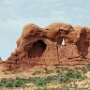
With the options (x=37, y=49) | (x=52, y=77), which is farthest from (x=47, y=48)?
(x=52, y=77)

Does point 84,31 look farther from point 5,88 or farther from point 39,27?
point 5,88

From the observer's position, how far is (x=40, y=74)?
4981 cm

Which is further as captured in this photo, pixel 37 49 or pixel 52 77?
pixel 37 49

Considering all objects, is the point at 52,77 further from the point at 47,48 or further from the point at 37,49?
the point at 37,49

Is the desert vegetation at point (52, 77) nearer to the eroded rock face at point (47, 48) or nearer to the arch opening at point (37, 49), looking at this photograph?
the eroded rock face at point (47, 48)

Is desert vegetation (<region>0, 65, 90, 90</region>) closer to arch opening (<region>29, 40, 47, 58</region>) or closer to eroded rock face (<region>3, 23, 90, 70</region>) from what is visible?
eroded rock face (<region>3, 23, 90, 70</region>)

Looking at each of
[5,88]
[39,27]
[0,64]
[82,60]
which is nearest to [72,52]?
[82,60]

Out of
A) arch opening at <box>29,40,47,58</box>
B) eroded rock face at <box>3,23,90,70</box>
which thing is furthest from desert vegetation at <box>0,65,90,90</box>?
arch opening at <box>29,40,47,58</box>

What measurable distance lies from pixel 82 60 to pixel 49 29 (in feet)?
18.4

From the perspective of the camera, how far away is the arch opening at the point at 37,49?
55.1 meters

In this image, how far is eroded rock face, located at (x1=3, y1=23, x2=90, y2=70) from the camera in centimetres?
5350

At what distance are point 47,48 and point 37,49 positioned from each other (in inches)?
80.1

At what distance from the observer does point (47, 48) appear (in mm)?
54031

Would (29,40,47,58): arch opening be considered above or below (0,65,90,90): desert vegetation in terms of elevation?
above
